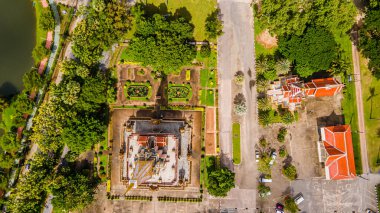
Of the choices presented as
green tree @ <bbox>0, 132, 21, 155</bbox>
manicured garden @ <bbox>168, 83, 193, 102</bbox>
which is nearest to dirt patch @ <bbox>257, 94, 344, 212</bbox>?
manicured garden @ <bbox>168, 83, 193, 102</bbox>

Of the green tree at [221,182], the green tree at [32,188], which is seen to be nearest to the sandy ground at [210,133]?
the green tree at [221,182]

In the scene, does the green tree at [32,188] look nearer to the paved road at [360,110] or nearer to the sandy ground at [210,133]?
the sandy ground at [210,133]

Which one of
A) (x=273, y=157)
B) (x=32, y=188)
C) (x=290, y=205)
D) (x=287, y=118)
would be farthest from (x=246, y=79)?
(x=32, y=188)

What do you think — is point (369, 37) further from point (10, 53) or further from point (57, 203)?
point (10, 53)

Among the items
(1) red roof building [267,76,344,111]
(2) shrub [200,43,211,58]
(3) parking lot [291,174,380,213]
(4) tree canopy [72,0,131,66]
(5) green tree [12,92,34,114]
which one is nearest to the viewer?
(1) red roof building [267,76,344,111]

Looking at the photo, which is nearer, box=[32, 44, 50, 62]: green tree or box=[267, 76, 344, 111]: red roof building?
box=[267, 76, 344, 111]: red roof building

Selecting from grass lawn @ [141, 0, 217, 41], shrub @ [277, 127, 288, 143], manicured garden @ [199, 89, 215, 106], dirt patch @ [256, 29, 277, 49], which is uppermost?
grass lawn @ [141, 0, 217, 41]

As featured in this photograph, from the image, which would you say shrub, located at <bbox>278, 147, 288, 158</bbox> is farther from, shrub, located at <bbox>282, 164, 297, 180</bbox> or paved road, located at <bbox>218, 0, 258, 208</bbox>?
paved road, located at <bbox>218, 0, 258, 208</bbox>
